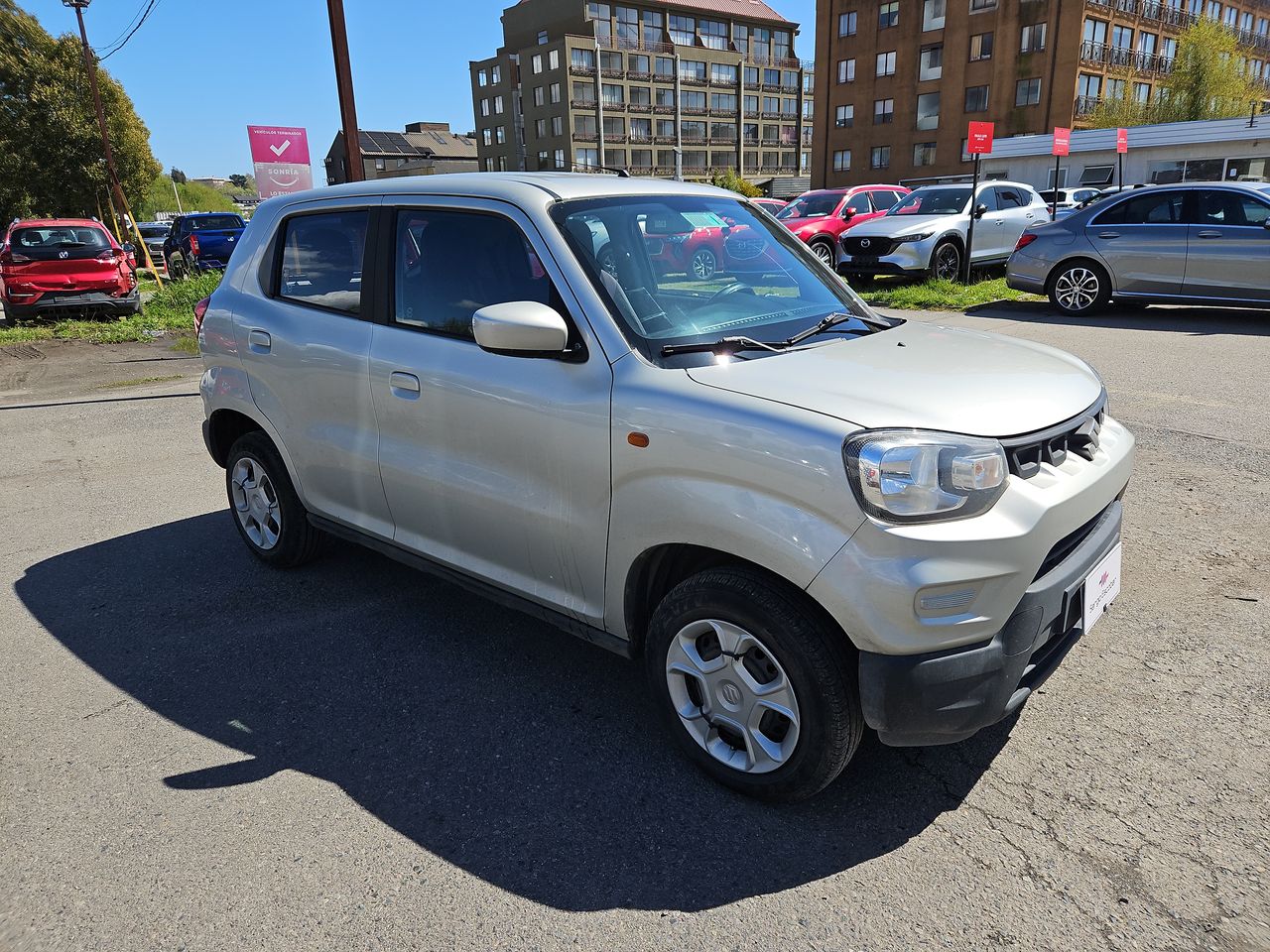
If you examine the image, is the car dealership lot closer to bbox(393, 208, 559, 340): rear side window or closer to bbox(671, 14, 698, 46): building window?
bbox(393, 208, 559, 340): rear side window

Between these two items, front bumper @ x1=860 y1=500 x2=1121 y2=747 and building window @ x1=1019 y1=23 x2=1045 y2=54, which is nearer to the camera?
front bumper @ x1=860 y1=500 x2=1121 y2=747

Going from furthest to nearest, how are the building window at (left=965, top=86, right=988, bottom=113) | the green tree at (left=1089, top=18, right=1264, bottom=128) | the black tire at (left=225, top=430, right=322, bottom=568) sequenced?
the building window at (left=965, top=86, right=988, bottom=113)
the green tree at (left=1089, top=18, right=1264, bottom=128)
the black tire at (left=225, top=430, right=322, bottom=568)

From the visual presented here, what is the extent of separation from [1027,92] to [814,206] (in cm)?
3993

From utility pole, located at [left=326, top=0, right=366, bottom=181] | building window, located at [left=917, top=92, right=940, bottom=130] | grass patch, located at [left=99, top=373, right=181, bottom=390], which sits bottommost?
grass patch, located at [left=99, top=373, right=181, bottom=390]

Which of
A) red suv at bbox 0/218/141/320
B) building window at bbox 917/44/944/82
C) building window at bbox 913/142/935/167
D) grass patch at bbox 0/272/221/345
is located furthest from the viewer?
building window at bbox 913/142/935/167

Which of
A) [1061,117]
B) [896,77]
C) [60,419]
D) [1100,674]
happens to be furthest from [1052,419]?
[896,77]

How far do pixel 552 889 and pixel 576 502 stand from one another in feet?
3.80

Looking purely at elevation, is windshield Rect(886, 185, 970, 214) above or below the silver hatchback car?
above

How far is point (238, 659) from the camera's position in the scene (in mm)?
3730

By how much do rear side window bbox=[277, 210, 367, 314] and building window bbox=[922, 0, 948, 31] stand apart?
192 feet

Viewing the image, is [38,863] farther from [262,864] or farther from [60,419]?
[60,419]

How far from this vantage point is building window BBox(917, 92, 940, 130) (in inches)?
2121

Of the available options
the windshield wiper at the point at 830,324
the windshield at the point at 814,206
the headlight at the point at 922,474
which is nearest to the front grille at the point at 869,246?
the windshield at the point at 814,206

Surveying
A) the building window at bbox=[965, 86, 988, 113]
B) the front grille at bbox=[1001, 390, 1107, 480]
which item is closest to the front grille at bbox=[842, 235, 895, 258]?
Answer: the front grille at bbox=[1001, 390, 1107, 480]
